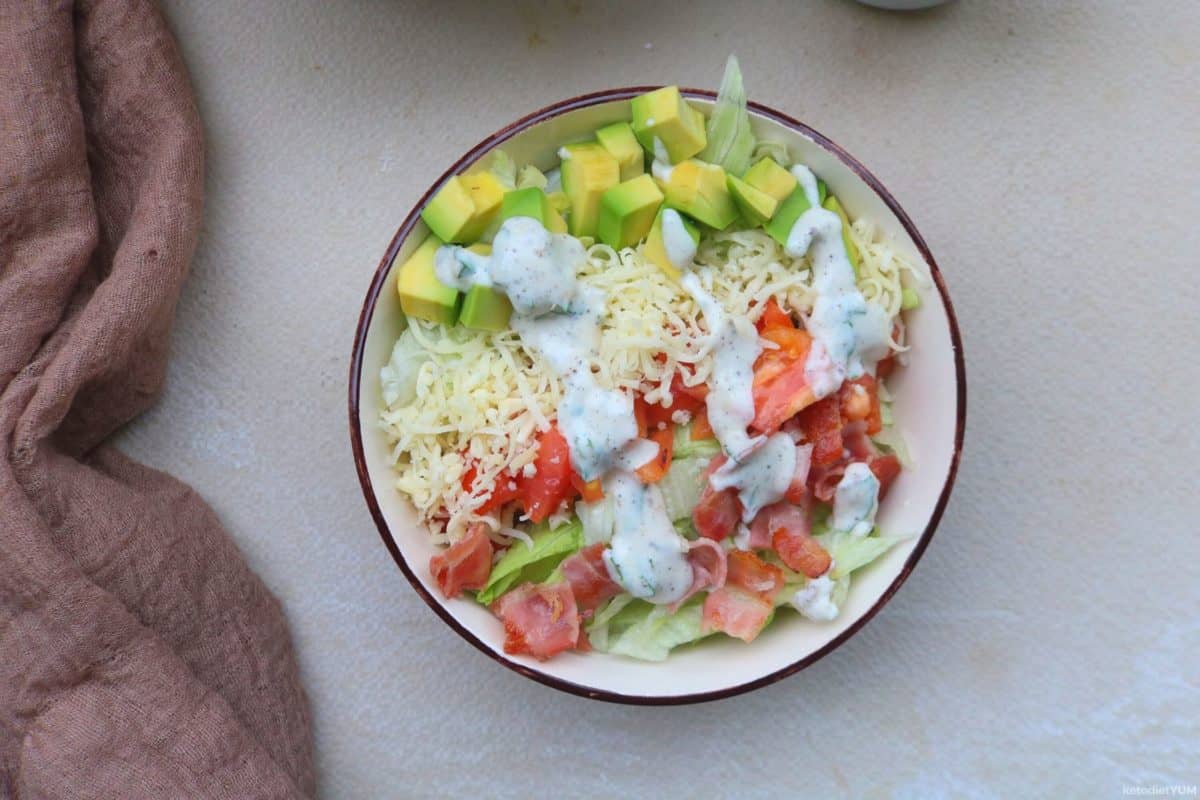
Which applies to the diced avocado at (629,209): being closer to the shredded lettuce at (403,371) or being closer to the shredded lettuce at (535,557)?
the shredded lettuce at (403,371)

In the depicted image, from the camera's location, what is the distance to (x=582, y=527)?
1547mm

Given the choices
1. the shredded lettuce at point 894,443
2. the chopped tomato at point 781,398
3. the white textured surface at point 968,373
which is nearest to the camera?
the chopped tomato at point 781,398

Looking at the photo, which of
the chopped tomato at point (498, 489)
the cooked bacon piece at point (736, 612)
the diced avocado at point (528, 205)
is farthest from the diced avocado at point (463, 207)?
the cooked bacon piece at point (736, 612)

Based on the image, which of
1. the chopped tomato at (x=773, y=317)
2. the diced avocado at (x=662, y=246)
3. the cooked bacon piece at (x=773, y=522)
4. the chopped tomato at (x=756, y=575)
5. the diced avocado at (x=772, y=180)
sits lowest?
the chopped tomato at (x=756, y=575)

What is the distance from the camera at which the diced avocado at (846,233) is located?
150cm

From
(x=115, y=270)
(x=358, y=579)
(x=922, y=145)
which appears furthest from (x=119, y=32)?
(x=922, y=145)

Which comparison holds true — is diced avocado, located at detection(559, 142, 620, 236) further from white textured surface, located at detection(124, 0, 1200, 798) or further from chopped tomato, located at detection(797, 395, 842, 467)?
chopped tomato, located at detection(797, 395, 842, 467)

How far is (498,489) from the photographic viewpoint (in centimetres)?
149

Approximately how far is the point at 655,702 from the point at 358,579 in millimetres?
604

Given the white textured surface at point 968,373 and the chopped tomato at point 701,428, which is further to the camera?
the white textured surface at point 968,373

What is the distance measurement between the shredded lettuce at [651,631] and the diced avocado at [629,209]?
56cm

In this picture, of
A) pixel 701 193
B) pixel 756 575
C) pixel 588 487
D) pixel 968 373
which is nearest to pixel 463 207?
pixel 701 193

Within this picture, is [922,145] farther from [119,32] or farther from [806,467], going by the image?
[119,32]

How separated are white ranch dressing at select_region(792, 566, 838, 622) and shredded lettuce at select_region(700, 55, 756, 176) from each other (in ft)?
2.07
